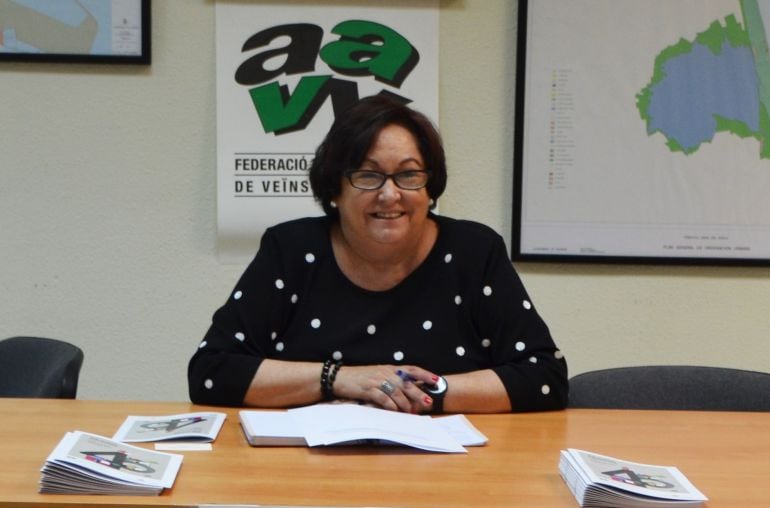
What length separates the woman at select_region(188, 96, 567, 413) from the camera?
209cm

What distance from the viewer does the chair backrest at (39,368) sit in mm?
2234

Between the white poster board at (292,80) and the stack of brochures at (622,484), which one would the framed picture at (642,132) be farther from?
the stack of brochures at (622,484)

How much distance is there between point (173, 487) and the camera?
147 cm

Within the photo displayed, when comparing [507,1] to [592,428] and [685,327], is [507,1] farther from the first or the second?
[592,428]

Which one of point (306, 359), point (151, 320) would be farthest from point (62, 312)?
point (306, 359)

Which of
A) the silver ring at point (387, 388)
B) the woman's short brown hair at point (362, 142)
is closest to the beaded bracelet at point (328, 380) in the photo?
the silver ring at point (387, 388)

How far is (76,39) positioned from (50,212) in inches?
21.9

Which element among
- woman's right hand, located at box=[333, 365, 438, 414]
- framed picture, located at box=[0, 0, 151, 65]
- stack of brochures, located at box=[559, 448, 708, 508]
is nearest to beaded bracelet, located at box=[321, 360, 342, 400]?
woman's right hand, located at box=[333, 365, 438, 414]

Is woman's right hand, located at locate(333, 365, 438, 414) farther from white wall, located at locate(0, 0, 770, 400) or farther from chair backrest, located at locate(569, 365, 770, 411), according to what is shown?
white wall, located at locate(0, 0, 770, 400)

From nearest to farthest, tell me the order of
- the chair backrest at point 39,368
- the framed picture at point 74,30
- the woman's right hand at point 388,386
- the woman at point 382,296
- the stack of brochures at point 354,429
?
the stack of brochures at point 354,429
the woman's right hand at point 388,386
the woman at point 382,296
the chair backrest at point 39,368
the framed picture at point 74,30

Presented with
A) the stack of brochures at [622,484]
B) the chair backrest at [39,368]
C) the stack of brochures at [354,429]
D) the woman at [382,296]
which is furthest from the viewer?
the chair backrest at [39,368]

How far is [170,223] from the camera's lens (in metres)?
3.05

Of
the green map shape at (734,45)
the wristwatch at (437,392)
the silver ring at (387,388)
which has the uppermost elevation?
the green map shape at (734,45)

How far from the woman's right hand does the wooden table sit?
129 millimetres
